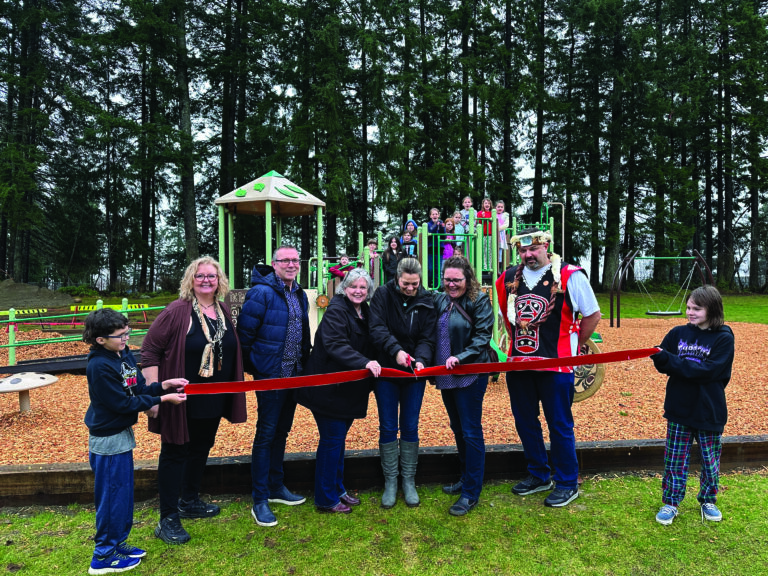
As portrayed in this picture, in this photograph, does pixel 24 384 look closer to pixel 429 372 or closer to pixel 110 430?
pixel 110 430

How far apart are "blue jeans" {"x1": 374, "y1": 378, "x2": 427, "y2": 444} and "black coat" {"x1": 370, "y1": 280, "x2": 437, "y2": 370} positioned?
0.14 m

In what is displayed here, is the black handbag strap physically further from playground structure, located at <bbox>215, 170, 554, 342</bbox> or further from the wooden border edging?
playground structure, located at <bbox>215, 170, 554, 342</bbox>

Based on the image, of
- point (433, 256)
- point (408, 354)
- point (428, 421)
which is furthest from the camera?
point (433, 256)

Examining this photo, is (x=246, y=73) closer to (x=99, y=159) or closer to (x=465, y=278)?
(x=99, y=159)

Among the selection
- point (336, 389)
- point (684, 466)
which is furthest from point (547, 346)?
point (336, 389)

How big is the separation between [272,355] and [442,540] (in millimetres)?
1599

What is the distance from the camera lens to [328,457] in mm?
3346

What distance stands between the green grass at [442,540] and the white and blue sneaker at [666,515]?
0.04m

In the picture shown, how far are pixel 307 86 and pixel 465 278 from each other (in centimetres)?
2083

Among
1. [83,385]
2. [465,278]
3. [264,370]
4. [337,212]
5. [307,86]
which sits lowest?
[83,385]

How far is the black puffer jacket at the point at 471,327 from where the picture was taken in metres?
3.46

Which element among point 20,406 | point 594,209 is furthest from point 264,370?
point 594,209

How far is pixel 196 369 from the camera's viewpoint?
121 inches

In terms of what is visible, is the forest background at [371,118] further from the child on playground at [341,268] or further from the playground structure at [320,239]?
the playground structure at [320,239]
